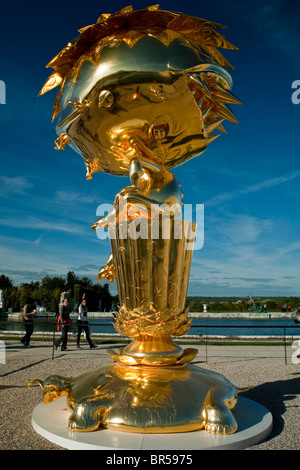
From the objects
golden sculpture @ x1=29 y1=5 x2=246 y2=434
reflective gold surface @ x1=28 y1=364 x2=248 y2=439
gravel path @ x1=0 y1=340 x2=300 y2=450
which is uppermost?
golden sculpture @ x1=29 y1=5 x2=246 y2=434

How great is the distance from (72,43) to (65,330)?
8.97 meters

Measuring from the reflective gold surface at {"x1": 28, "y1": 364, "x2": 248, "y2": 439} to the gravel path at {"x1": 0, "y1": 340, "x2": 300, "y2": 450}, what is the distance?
0.39 m

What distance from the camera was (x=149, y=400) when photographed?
3570mm

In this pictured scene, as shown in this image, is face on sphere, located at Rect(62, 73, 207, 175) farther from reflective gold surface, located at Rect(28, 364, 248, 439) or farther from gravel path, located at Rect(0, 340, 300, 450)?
gravel path, located at Rect(0, 340, 300, 450)

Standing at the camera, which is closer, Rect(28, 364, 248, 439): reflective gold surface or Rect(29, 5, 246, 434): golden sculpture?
Rect(28, 364, 248, 439): reflective gold surface

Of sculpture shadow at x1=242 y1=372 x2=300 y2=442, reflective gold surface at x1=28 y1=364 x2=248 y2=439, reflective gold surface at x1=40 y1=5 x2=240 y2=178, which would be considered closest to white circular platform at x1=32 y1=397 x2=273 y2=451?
reflective gold surface at x1=28 y1=364 x2=248 y2=439

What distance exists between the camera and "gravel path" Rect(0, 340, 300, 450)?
3.63m

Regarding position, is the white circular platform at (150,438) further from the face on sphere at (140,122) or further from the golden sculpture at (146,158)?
the face on sphere at (140,122)

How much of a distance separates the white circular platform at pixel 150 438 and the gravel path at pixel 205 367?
0.29 feet

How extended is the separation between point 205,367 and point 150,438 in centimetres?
561

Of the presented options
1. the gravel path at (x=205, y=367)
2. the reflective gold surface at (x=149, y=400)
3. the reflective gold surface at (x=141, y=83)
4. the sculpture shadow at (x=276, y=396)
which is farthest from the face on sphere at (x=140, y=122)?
the sculpture shadow at (x=276, y=396)

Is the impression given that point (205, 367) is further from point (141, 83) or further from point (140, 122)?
point (141, 83)
